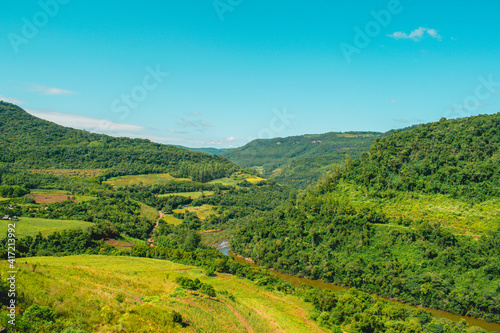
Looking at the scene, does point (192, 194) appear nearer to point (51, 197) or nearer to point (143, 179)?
point (143, 179)

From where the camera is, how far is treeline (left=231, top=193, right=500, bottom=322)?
49375 mm

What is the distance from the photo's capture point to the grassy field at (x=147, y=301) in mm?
20766

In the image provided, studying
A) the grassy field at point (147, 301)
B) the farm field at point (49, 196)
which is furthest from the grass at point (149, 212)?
the grassy field at point (147, 301)

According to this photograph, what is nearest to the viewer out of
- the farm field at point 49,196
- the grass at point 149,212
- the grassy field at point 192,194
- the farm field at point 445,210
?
the farm field at point 445,210

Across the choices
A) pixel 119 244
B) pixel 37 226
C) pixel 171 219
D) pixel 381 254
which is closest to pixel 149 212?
pixel 171 219

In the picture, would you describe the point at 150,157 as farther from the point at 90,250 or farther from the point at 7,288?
the point at 7,288

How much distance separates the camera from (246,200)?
128125mm

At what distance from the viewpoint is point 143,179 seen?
425ft

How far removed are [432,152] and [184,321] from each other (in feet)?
246

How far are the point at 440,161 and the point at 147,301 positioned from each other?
2848 inches

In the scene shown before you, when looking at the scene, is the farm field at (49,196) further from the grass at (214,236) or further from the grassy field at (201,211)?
the grass at (214,236)

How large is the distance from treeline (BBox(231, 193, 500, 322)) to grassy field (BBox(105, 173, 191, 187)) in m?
62.2

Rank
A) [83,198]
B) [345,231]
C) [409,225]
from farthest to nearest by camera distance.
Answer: [83,198], [345,231], [409,225]

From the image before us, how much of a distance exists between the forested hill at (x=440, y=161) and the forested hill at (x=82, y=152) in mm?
88823
